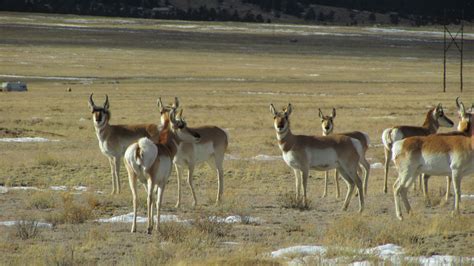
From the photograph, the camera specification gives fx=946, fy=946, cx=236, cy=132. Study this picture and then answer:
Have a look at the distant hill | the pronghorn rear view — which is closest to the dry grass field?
the pronghorn rear view

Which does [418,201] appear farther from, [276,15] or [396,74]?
[276,15]

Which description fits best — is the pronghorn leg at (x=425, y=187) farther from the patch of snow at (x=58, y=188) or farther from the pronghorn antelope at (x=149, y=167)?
the patch of snow at (x=58, y=188)

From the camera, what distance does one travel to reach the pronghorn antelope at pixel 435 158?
46.9ft

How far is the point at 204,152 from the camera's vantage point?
1695 cm

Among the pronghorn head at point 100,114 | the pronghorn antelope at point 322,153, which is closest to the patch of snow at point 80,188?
the pronghorn head at point 100,114

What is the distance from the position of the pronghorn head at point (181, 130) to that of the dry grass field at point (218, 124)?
1203 millimetres

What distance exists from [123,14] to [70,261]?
135543 millimetres

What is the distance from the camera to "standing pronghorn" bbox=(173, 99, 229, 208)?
1656cm

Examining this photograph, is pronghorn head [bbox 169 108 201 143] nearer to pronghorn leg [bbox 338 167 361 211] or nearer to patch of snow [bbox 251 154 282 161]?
pronghorn leg [bbox 338 167 361 211]

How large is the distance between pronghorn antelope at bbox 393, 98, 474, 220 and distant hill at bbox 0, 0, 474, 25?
127344 millimetres

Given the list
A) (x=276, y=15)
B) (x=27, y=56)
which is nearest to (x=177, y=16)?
(x=276, y=15)

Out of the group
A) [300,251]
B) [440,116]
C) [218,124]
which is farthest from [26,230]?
[218,124]

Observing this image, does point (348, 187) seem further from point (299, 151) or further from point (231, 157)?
point (231, 157)

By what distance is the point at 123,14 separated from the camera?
472 feet
